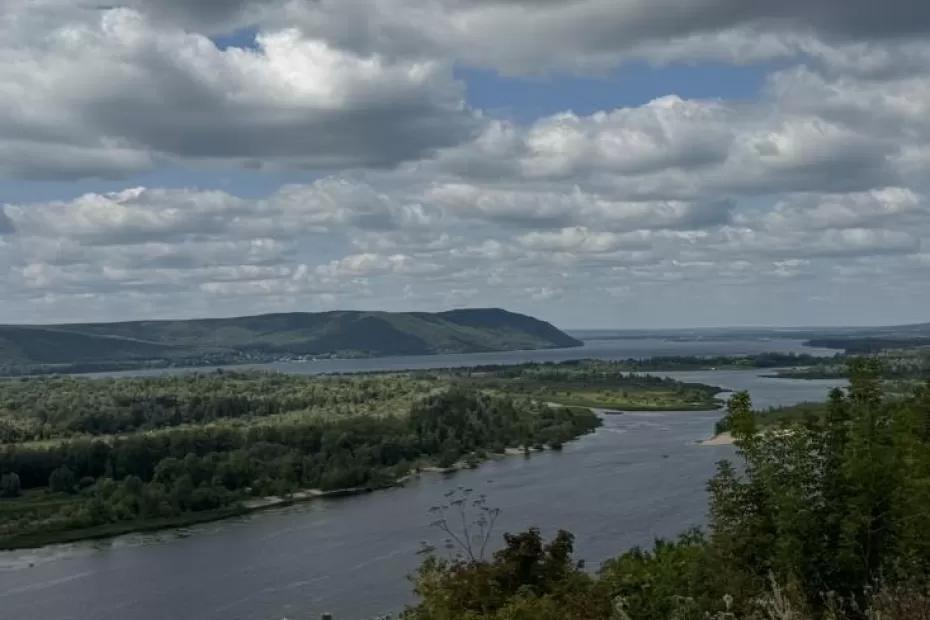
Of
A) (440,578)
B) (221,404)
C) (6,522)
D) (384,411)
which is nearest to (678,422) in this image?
(384,411)

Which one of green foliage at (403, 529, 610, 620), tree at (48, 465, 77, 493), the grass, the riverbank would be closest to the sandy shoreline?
the riverbank

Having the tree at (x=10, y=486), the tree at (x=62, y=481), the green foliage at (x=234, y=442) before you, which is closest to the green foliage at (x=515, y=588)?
the green foliage at (x=234, y=442)

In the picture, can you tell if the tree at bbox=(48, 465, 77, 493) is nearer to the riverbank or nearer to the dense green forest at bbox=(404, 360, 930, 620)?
the riverbank

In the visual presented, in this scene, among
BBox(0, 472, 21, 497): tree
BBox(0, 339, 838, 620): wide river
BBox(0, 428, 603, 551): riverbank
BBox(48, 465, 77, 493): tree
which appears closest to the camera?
BBox(0, 339, 838, 620): wide river

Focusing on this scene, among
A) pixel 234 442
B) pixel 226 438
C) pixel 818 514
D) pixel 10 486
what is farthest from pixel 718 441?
pixel 818 514

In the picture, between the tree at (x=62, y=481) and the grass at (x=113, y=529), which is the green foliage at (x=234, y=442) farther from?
the grass at (x=113, y=529)

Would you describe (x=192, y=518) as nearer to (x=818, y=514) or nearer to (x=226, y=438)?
(x=226, y=438)
